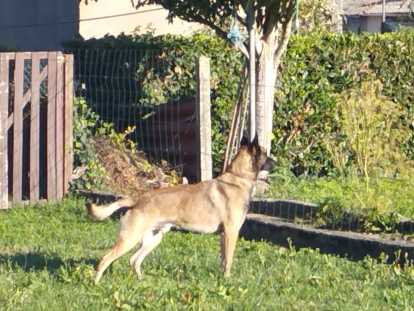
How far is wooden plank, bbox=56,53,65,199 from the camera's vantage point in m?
13.7

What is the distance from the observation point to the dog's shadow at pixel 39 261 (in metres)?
9.34

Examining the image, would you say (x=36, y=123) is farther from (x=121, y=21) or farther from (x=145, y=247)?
(x=121, y=21)

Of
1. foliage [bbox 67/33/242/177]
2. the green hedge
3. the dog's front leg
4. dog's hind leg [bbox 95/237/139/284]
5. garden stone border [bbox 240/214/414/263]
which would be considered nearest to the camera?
dog's hind leg [bbox 95/237/139/284]

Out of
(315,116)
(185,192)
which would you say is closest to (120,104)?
(315,116)

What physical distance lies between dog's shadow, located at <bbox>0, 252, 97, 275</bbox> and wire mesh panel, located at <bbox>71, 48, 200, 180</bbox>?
15.3 ft

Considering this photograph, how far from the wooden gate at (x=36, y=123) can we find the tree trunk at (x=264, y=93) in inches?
82.1

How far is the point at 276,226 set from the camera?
36.4 ft

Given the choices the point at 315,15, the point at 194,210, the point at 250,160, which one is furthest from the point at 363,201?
the point at 315,15

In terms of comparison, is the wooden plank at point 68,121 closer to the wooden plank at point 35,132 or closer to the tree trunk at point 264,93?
the wooden plank at point 35,132

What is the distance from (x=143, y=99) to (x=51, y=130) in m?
1.70

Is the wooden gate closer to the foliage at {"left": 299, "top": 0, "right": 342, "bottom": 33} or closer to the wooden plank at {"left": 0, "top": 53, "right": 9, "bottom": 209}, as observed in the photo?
the wooden plank at {"left": 0, "top": 53, "right": 9, "bottom": 209}

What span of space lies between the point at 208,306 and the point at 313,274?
144cm

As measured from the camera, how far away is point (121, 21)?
20.2 m

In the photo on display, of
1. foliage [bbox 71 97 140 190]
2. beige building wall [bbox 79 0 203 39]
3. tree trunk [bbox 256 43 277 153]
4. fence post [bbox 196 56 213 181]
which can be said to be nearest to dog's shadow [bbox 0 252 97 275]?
fence post [bbox 196 56 213 181]
